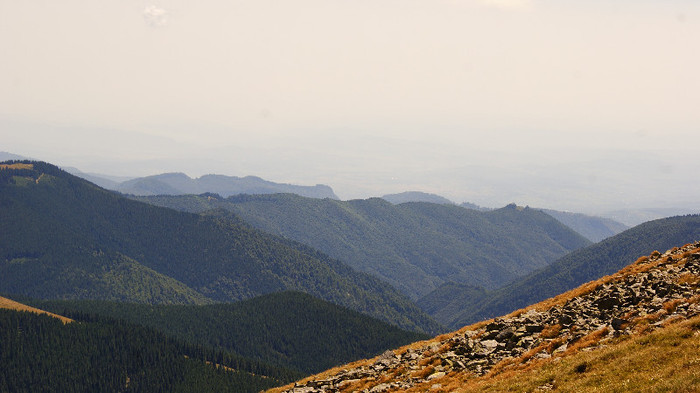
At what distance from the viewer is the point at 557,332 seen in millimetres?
61969

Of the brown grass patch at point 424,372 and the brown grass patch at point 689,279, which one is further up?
the brown grass patch at point 689,279

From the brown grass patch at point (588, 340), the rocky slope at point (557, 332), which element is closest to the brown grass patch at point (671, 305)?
the rocky slope at point (557, 332)

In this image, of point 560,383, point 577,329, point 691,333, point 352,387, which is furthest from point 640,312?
point 352,387

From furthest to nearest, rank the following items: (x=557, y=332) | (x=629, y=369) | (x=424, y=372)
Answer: (x=424, y=372)
(x=557, y=332)
(x=629, y=369)

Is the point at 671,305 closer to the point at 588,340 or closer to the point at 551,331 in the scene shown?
the point at 588,340

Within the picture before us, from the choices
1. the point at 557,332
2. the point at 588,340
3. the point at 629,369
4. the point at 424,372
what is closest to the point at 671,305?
the point at 588,340

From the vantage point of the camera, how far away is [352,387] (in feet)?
239

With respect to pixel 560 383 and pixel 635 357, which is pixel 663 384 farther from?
pixel 560 383

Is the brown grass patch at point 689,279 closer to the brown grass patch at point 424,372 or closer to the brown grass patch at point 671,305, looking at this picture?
the brown grass patch at point 671,305

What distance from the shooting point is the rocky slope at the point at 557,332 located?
53.9 meters

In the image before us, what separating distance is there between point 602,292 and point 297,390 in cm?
4215

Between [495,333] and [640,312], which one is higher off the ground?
[640,312]

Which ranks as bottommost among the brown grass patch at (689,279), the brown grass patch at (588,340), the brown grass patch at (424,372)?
the brown grass patch at (424,372)

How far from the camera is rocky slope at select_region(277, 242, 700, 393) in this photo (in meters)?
53.9
